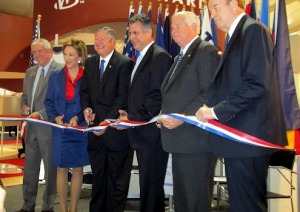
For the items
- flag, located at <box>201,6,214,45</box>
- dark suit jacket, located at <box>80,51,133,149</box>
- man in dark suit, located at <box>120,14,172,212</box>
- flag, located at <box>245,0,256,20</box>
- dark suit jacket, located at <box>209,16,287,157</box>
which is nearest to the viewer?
dark suit jacket, located at <box>209,16,287,157</box>

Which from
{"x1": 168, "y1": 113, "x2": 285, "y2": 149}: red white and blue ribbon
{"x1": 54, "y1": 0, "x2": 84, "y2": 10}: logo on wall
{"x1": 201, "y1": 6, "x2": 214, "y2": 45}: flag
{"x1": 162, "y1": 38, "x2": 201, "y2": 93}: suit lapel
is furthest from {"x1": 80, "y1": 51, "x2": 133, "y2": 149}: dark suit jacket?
{"x1": 54, "y1": 0, "x2": 84, "y2": 10}: logo on wall

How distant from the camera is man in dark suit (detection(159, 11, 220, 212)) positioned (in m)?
2.68

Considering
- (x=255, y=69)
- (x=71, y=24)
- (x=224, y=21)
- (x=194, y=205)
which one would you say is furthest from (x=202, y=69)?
(x=71, y=24)

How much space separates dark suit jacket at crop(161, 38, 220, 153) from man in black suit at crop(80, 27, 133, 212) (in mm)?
810

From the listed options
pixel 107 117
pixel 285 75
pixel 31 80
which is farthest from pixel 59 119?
pixel 285 75

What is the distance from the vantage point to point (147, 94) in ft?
10.6

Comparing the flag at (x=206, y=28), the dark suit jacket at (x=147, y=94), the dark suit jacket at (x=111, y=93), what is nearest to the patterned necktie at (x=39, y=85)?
the dark suit jacket at (x=111, y=93)

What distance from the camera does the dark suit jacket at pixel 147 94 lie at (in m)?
3.17

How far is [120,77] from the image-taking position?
3512 mm

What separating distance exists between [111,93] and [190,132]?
1.04 metres

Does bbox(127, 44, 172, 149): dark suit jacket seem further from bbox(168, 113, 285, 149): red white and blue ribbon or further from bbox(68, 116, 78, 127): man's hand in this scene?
bbox(168, 113, 285, 149): red white and blue ribbon

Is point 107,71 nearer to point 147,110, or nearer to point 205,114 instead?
point 147,110

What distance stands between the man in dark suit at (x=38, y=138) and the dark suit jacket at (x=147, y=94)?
4.37 feet

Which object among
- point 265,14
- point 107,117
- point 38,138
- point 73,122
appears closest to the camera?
point 107,117
